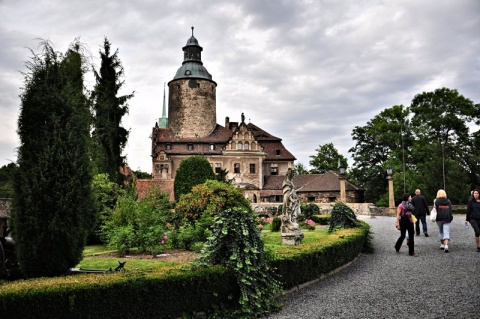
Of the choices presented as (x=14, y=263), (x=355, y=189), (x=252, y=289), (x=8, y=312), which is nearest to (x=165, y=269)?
(x=252, y=289)

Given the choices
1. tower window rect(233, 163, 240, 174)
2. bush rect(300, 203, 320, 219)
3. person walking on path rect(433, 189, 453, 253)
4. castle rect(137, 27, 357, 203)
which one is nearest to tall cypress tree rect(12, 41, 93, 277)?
person walking on path rect(433, 189, 453, 253)

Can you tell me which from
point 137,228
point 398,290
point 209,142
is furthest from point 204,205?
point 209,142

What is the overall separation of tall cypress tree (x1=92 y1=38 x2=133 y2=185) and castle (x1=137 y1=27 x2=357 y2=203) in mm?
27351

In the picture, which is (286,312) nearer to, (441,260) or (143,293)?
(143,293)

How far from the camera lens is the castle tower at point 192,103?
55.0m

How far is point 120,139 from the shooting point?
896 inches

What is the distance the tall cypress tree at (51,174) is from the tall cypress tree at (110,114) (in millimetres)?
14166

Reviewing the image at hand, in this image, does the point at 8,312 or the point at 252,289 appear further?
the point at 252,289

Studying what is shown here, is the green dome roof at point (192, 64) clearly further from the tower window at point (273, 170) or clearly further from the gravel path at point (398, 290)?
the gravel path at point (398, 290)

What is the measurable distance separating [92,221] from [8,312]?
2.31m

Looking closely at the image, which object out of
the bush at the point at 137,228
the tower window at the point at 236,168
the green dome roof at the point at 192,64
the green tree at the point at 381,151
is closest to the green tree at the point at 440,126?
the green tree at the point at 381,151

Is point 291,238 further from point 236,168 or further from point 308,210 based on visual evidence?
point 236,168

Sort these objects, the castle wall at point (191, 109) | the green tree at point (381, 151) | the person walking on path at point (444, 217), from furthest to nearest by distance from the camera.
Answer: the castle wall at point (191, 109) → the green tree at point (381, 151) → the person walking on path at point (444, 217)

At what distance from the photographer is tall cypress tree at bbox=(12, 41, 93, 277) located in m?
6.77
